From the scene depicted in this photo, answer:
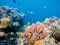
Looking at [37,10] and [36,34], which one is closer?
[36,34]

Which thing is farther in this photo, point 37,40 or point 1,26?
point 1,26

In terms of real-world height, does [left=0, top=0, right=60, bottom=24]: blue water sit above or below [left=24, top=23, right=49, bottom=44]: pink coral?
above

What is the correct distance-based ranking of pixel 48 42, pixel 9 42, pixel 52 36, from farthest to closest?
pixel 9 42 < pixel 52 36 < pixel 48 42

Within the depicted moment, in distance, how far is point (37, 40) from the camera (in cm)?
458

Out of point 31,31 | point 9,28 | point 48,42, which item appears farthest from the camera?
point 9,28

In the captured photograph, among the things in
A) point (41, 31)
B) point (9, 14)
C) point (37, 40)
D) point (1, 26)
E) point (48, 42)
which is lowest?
point (48, 42)

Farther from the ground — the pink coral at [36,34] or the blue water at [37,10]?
the blue water at [37,10]

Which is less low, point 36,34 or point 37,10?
point 37,10

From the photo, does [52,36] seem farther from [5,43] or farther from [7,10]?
[7,10]

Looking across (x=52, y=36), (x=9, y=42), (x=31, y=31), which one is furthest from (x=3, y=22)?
(x=52, y=36)

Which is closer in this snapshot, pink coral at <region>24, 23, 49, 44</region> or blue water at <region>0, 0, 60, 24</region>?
pink coral at <region>24, 23, 49, 44</region>

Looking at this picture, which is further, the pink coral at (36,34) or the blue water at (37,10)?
the blue water at (37,10)

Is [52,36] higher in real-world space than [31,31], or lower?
lower

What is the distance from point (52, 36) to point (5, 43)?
81.5 inches
